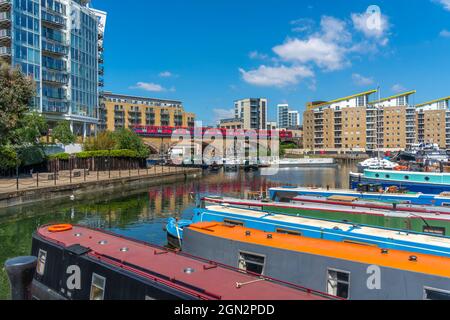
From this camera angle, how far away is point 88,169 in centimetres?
6347

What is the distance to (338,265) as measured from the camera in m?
10.2

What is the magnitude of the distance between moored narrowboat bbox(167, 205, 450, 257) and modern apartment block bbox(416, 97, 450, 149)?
167084mm

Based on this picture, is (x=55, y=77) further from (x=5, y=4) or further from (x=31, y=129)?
(x=31, y=129)

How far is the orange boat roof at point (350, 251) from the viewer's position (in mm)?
9383

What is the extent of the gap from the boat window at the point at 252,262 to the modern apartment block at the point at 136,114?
443 ft

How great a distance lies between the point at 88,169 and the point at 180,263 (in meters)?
57.7

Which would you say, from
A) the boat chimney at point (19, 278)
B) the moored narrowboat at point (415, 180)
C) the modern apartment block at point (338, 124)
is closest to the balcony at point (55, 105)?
the moored narrowboat at point (415, 180)

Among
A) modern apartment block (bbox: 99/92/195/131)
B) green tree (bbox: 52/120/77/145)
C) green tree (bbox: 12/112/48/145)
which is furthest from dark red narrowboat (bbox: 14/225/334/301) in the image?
modern apartment block (bbox: 99/92/195/131)

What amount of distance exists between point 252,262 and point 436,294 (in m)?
5.11

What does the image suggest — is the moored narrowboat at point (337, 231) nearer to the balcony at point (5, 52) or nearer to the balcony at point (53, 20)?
the balcony at point (5, 52)

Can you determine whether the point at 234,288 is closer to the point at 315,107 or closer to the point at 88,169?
the point at 88,169

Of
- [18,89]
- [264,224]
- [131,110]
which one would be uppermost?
[131,110]
